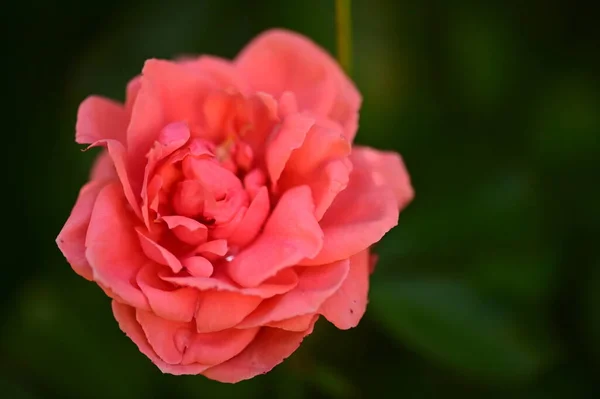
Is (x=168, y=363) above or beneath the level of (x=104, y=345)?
above

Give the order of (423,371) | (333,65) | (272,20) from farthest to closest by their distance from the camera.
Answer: (272,20)
(423,371)
(333,65)

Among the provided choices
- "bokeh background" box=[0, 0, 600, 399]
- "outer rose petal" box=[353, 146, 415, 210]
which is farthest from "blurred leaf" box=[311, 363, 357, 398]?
"outer rose petal" box=[353, 146, 415, 210]

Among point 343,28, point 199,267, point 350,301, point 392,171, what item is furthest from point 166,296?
point 343,28

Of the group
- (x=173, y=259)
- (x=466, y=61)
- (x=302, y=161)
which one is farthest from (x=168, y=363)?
(x=466, y=61)

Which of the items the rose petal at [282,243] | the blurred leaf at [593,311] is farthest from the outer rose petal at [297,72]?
the blurred leaf at [593,311]

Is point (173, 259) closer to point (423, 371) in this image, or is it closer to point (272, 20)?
point (423, 371)

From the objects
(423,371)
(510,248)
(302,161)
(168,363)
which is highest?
(302,161)

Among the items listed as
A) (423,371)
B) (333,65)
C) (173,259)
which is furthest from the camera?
(423,371)

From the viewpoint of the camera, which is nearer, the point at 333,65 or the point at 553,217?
the point at 333,65

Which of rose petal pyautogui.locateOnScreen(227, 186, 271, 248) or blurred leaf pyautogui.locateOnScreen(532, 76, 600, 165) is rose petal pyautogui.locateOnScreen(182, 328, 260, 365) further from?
blurred leaf pyautogui.locateOnScreen(532, 76, 600, 165)
